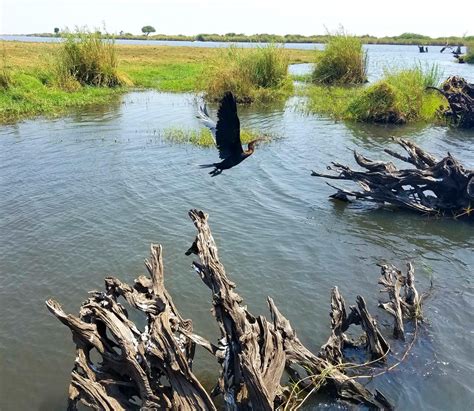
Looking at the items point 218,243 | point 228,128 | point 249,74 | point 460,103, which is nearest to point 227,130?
point 228,128

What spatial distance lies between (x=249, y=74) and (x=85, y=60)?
7619mm

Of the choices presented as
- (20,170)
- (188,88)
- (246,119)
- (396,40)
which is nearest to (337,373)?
(20,170)

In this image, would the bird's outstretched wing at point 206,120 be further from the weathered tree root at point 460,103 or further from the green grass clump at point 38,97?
the green grass clump at point 38,97

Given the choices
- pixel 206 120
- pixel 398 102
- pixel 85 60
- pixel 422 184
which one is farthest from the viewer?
pixel 85 60

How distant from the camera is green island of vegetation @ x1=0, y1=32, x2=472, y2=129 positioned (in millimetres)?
16094

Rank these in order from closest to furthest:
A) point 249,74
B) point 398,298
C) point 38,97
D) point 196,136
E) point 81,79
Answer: point 398,298 < point 196,136 < point 38,97 < point 249,74 < point 81,79

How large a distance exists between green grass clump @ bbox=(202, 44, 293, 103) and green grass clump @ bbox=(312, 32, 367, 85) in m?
4.19

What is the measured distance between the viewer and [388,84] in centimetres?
1582

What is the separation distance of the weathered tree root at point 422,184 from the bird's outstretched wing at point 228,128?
341 centimetres

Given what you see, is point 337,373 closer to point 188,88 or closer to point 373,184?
point 373,184

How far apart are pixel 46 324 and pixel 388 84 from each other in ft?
45.0

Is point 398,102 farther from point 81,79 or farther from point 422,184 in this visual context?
point 81,79

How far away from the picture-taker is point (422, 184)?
8414 millimetres

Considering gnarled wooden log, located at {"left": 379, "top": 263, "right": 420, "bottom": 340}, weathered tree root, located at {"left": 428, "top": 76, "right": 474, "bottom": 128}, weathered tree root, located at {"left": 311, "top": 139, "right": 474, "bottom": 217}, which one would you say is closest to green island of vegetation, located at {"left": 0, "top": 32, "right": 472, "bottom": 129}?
weathered tree root, located at {"left": 428, "top": 76, "right": 474, "bottom": 128}
